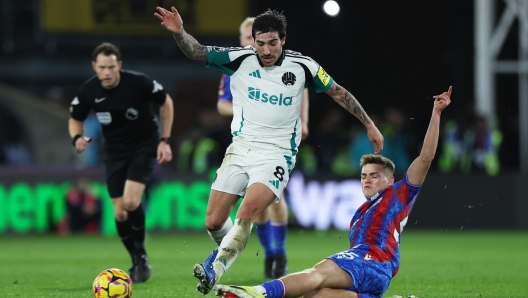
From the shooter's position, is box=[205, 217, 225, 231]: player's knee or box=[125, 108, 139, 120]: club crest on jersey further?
box=[125, 108, 139, 120]: club crest on jersey

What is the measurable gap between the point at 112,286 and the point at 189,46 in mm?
1828

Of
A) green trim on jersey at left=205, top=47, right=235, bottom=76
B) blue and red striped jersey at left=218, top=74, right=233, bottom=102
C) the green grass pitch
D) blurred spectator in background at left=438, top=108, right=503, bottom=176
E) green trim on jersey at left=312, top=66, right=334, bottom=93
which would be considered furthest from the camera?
blurred spectator in background at left=438, top=108, right=503, bottom=176

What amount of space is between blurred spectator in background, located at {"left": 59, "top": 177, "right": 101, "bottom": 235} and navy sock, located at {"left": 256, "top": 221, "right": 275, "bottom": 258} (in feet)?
24.8

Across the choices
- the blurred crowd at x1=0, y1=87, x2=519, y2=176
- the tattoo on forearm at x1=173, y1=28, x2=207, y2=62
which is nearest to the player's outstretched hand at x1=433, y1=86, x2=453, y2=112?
the tattoo on forearm at x1=173, y1=28, x2=207, y2=62

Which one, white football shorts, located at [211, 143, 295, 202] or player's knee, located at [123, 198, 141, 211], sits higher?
white football shorts, located at [211, 143, 295, 202]

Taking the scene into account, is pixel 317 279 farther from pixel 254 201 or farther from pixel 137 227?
pixel 137 227

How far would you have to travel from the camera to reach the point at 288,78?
702 cm

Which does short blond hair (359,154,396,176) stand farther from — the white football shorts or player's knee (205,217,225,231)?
player's knee (205,217,225,231)

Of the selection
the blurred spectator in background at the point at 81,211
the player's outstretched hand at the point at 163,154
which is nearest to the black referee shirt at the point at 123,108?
the player's outstretched hand at the point at 163,154

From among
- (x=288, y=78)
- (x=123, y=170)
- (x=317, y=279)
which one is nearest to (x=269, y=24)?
(x=288, y=78)

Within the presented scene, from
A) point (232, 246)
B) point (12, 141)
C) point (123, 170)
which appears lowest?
point (232, 246)

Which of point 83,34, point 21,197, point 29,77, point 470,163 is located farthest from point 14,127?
point 470,163

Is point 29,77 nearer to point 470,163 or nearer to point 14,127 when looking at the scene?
point 14,127

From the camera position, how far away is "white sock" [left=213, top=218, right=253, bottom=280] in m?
6.29
